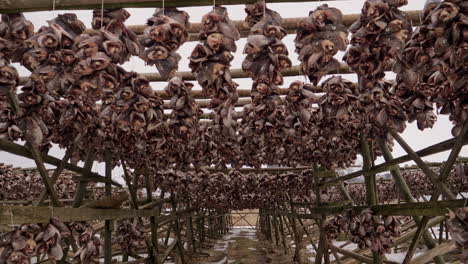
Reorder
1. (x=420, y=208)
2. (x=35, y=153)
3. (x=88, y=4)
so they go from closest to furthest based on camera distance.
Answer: (x=88, y=4), (x=35, y=153), (x=420, y=208)

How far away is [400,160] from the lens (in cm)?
462

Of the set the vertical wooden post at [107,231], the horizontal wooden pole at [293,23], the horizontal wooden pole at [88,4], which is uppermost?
the horizontal wooden pole at [293,23]

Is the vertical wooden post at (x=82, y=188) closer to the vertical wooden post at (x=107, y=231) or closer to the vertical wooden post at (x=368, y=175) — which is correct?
the vertical wooden post at (x=107, y=231)

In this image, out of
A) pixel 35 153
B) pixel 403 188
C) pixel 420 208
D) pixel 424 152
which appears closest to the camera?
pixel 35 153

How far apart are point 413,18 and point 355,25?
6.36 feet

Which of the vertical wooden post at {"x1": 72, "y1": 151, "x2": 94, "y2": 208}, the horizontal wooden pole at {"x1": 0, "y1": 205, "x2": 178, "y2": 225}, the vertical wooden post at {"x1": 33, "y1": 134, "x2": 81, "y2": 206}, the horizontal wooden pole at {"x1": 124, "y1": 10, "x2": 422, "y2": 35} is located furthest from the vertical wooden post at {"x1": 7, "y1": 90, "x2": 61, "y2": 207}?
the horizontal wooden pole at {"x1": 124, "y1": 10, "x2": 422, "y2": 35}

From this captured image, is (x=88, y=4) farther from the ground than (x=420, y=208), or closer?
farther from the ground

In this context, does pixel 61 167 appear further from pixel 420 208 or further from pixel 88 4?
pixel 420 208

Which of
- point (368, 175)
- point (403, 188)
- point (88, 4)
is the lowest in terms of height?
point (403, 188)

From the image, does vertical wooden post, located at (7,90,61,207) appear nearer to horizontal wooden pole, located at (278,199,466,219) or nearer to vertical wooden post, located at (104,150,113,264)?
vertical wooden post, located at (104,150,113,264)

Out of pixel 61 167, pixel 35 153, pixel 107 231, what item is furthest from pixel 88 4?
pixel 107 231

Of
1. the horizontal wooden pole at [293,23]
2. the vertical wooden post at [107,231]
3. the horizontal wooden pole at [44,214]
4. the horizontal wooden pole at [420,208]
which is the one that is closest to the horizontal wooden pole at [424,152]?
the horizontal wooden pole at [420,208]

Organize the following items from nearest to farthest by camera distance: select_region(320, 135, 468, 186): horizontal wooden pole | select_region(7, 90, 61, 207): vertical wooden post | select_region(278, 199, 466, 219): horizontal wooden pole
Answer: select_region(7, 90, 61, 207): vertical wooden post → select_region(278, 199, 466, 219): horizontal wooden pole → select_region(320, 135, 468, 186): horizontal wooden pole

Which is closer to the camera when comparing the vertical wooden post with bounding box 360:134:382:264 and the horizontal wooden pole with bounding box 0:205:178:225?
the horizontal wooden pole with bounding box 0:205:178:225
